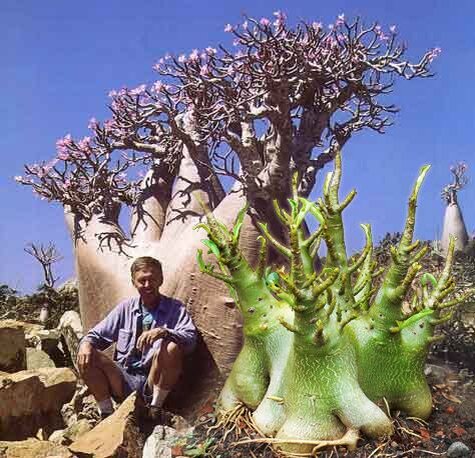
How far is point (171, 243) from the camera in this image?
440 centimetres

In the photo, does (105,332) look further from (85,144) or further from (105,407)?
(85,144)

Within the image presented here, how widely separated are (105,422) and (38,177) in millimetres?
2402

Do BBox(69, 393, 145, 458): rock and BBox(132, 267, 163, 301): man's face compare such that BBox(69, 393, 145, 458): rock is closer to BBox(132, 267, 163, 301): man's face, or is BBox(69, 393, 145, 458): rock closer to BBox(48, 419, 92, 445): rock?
BBox(48, 419, 92, 445): rock

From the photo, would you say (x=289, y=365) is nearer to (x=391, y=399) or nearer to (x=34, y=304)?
(x=391, y=399)

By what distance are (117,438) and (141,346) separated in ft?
2.35

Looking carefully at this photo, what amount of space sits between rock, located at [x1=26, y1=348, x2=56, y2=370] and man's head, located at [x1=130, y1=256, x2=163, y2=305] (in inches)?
73.9

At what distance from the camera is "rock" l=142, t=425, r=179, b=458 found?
2.67m

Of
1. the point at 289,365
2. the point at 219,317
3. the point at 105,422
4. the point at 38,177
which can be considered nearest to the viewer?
the point at 289,365

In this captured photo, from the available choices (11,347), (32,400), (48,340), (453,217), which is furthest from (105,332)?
(453,217)

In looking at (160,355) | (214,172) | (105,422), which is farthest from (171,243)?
(105,422)

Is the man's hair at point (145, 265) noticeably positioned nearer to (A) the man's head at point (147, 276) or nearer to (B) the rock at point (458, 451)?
(A) the man's head at point (147, 276)

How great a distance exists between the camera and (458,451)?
7.88 feet

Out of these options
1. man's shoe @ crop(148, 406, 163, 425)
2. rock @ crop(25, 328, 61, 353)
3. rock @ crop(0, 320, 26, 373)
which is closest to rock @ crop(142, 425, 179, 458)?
man's shoe @ crop(148, 406, 163, 425)

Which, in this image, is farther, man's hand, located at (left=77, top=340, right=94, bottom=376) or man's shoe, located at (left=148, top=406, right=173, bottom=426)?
man's hand, located at (left=77, top=340, right=94, bottom=376)
